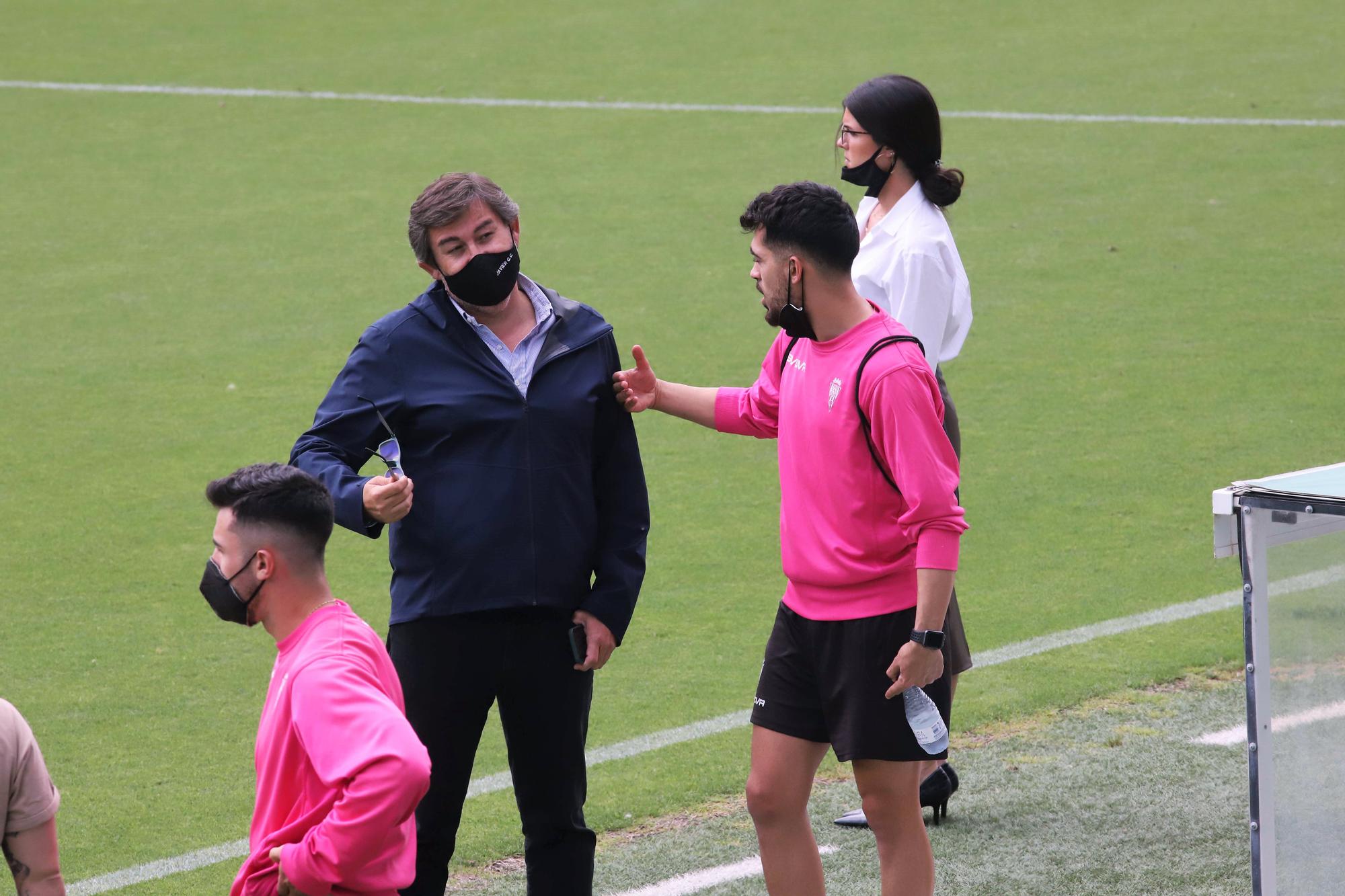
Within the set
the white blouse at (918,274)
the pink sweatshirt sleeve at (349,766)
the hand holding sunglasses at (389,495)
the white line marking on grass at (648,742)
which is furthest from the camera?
the white line marking on grass at (648,742)

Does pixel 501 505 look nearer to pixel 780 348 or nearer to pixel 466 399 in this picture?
pixel 466 399

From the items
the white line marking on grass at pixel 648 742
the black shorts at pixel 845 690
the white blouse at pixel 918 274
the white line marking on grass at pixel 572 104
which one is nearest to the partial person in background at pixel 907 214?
the white blouse at pixel 918 274

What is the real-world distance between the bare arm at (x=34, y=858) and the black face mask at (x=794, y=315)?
1.89 m

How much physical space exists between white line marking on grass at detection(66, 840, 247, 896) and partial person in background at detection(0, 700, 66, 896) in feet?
6.89

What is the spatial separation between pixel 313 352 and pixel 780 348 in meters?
7.97

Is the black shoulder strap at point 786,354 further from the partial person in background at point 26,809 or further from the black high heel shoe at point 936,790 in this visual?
the partial person in background at point 26,809

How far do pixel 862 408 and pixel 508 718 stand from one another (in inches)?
43.2

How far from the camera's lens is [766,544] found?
8453 mm

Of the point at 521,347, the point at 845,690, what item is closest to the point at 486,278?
the point at 521,347

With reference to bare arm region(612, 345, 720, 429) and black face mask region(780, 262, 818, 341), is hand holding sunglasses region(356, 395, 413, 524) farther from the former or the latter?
black face mask region(780, 262, 818, 341)

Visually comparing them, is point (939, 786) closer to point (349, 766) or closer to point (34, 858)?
point (349, 766)

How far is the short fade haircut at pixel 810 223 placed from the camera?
391cm

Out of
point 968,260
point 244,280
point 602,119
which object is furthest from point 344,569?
point 602,119

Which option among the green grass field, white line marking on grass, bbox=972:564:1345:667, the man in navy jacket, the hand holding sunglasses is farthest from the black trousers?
white line marking on grass, bbox=972:564:1345:667
